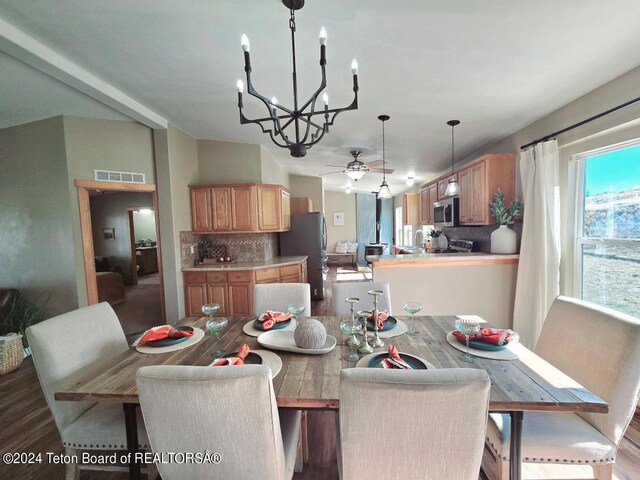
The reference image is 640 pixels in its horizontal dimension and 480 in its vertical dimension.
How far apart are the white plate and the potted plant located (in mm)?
2572

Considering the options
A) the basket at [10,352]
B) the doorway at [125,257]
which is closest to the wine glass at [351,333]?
the doorway at [125,257]

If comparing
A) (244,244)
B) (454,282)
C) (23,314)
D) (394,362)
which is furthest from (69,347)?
(454,282)

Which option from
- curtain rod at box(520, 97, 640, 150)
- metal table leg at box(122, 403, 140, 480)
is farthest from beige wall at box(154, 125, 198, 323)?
curtain rod at box(520, 97, 640, 150)

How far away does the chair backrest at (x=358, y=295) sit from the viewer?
218 centimetres

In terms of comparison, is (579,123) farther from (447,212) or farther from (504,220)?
(447,212)

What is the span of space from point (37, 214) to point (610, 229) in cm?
579

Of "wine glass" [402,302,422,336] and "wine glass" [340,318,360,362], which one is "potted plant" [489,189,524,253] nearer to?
"wine glass" [402,302,422,336]

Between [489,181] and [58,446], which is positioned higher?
[489,181]

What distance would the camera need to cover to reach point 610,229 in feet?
7.45

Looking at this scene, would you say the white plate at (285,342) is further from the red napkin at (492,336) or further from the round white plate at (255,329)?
the red napkin at (492,336)

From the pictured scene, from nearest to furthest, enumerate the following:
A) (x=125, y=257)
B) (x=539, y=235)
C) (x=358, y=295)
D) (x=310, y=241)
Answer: (x=358, y=295), (x=539, y=235), (x=310, y=241), (x=125, y=257)

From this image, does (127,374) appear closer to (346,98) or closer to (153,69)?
(153,69)

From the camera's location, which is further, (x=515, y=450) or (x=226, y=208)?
(x=226, y=208)

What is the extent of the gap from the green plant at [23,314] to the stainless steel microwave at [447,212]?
5237mm
